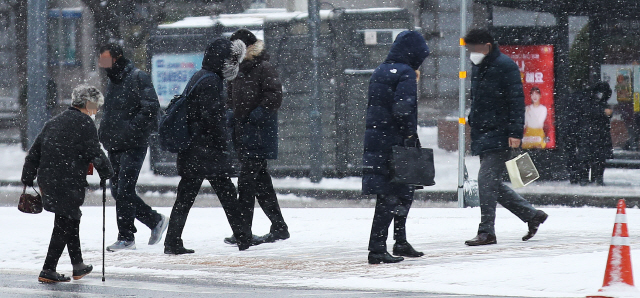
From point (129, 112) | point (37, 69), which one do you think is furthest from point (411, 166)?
point (37, 69)

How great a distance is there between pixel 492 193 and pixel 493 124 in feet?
1.93

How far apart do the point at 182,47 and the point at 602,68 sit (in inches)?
252

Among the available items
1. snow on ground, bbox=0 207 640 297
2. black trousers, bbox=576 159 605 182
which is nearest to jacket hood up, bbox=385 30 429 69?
snow on ground, bbox=0 207 640 297

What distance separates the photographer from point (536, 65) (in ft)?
47.3

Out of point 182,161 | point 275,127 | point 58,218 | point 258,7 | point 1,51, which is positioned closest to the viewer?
point 58,218

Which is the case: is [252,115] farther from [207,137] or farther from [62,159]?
[62,159]

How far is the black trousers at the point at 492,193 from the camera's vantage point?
8.30 meters

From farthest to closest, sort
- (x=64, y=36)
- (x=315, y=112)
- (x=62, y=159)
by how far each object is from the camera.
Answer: (x=64, y=36)
(x=315, y=112)
(x=62, y=159)

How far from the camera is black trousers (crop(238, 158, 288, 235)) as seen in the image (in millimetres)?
8544

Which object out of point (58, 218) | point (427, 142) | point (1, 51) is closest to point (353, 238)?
point (58, 218)

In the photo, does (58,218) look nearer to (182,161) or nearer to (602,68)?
(182,161)

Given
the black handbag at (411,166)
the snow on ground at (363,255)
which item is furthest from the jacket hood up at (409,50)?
the snow on ground at (363,255)

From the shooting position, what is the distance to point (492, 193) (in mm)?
8312

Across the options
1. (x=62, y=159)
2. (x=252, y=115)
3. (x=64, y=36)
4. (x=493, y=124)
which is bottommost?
(x=62, y=159)
